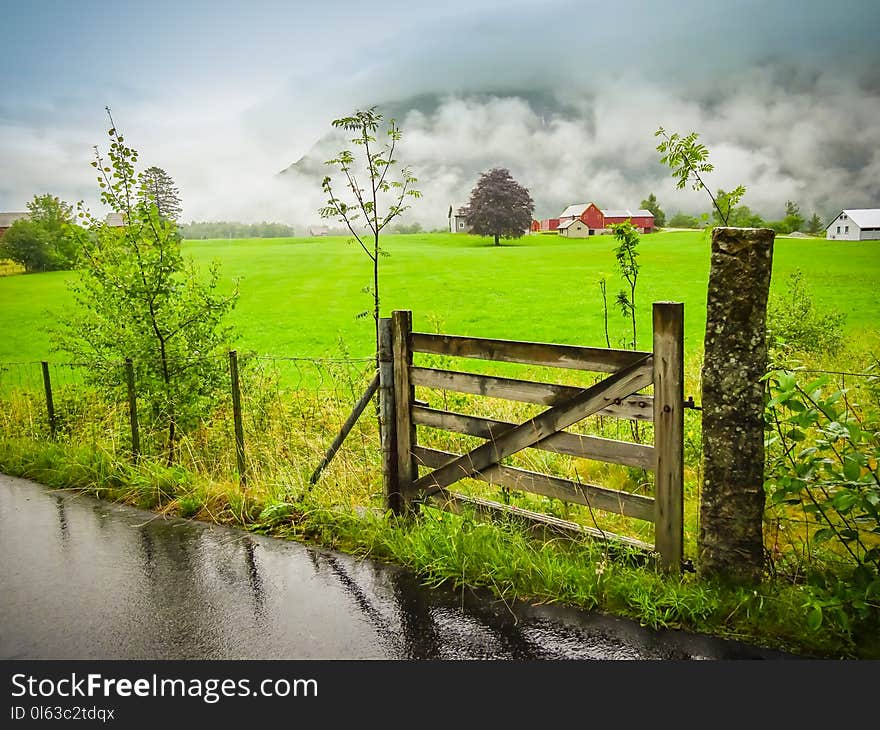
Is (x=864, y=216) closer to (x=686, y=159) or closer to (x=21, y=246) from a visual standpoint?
(x=686, y=159)

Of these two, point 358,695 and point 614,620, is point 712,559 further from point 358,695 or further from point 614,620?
point 358,695

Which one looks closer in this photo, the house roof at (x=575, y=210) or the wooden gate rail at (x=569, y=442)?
the wooden gate rail at (x=569, y=442)

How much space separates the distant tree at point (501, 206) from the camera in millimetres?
69562

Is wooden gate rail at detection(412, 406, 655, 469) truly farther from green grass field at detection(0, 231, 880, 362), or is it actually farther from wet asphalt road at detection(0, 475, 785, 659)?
green grass field at detection(0, 231, 880, 362)

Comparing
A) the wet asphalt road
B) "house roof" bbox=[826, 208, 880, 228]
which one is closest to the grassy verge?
the wet asphalt road

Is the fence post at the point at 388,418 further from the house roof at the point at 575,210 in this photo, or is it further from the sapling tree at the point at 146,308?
the house roof at the point at 575,210

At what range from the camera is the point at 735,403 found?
4.41 m

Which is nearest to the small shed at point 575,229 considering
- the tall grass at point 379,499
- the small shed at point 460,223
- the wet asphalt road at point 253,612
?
the small shed at point 460,223

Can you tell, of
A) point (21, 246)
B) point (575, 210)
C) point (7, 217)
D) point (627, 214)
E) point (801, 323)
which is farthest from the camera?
Answer: point (575, 210)

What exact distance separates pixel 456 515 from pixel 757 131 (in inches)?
5950

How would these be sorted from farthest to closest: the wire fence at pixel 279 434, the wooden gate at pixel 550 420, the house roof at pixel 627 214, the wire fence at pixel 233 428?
the house roof at pixel 627 214
the wire fence at pixel 233 428
the wire fence at pixel 279 434
the wooden gate at pixel 550 420

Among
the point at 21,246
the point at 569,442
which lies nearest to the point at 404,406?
the point at 569,442

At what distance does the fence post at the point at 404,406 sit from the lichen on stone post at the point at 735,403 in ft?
8.61

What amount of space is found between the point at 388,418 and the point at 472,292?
29.2 m
